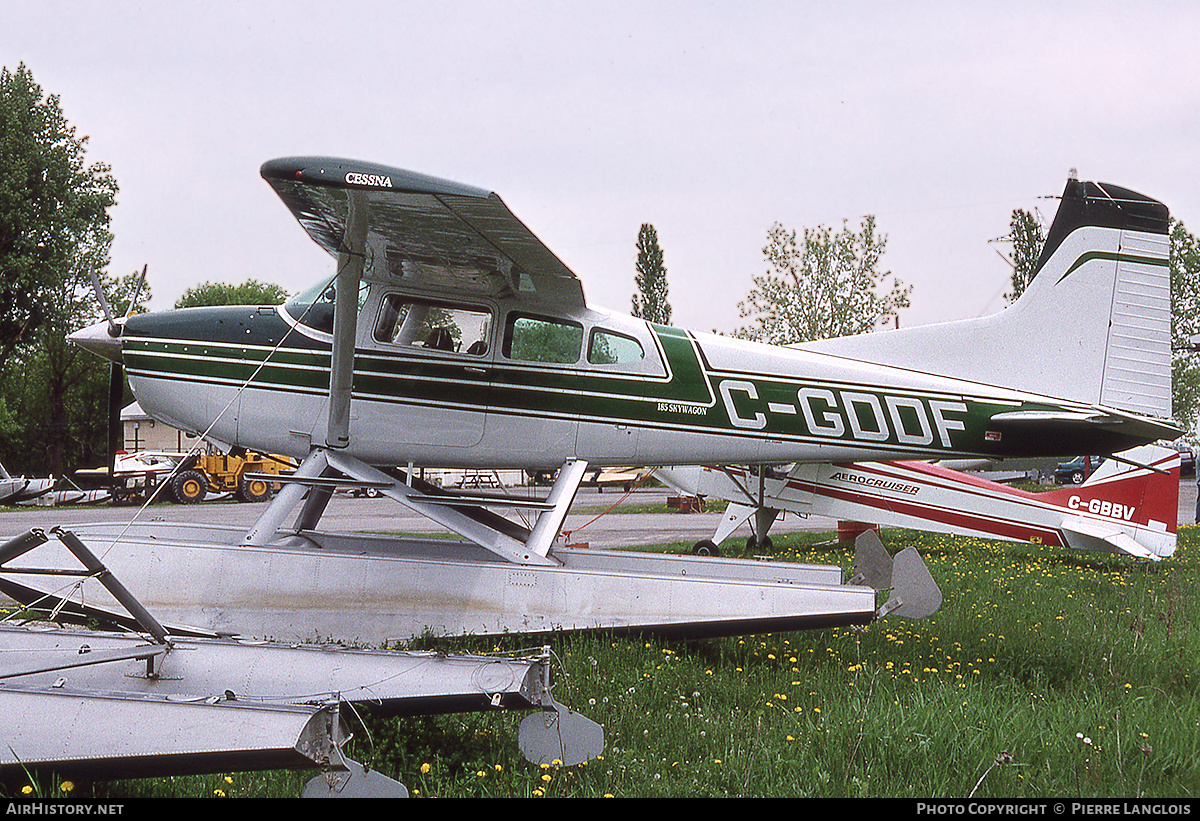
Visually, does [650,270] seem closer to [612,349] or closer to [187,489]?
Answer: [187,489]

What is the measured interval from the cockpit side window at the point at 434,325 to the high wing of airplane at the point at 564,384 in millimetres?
15

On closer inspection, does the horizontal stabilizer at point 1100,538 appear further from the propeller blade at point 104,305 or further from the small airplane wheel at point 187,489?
the small airplane wheel at point 187,489

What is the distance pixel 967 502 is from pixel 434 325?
27.3 feet

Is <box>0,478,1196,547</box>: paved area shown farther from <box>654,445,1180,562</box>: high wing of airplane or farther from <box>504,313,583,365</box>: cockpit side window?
<box>504,313,583,365</box>: cockpit side window

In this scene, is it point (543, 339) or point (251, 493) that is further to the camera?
point (251, 493)

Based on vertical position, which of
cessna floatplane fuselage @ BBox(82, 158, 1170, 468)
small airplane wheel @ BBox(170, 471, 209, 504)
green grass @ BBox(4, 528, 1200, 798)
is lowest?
small airplane wheel @ BBox(170, 471, 209, 504)

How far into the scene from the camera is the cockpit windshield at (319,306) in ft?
22.3

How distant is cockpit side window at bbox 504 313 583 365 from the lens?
6727mm

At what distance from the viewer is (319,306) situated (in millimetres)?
6852

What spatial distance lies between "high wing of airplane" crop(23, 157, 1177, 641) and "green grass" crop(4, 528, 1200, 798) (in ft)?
3.22

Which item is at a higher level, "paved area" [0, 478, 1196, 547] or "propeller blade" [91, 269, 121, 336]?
"propeller blade" [91, 269, 121, 336]
